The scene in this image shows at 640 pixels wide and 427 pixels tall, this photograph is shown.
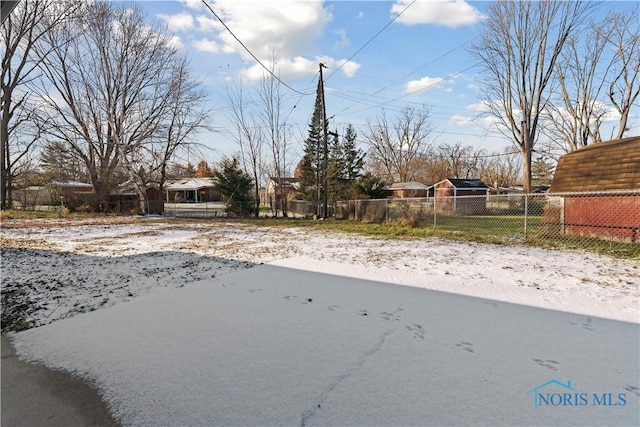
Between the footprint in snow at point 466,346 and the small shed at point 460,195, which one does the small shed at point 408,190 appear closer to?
the small shed at point 460,195

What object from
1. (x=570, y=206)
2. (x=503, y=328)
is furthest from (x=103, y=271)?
(x=570, y=206)

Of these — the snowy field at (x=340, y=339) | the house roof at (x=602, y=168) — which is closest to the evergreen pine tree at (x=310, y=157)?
the house roof at (x=602, y=168)

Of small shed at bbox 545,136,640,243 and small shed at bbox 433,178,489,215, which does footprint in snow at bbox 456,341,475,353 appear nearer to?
small shed at bbox 545,136,640,243

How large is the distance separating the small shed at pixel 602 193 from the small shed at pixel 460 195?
11741mm

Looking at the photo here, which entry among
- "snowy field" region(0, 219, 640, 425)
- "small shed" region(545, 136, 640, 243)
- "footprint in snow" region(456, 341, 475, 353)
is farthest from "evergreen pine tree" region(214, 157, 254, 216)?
"footprint in snow" region(456, 341, 475, 353)

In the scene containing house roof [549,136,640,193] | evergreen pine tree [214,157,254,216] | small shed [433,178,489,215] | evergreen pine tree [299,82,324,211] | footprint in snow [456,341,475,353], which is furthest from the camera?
evergreen pine tree [299,82,324,211]

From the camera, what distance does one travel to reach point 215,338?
9.84 feet

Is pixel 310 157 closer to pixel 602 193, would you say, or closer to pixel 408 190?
pixel 408 190

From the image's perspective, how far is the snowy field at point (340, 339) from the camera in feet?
6.72

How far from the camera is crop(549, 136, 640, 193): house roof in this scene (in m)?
10.0

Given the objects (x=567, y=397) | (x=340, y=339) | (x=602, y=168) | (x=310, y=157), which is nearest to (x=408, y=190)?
(x=310, y=157)

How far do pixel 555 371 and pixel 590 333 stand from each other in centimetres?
102

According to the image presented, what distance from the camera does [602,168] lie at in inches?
435

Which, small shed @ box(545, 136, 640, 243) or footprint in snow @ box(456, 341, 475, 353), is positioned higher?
small shed @ box(545, 136, 640, 243)
